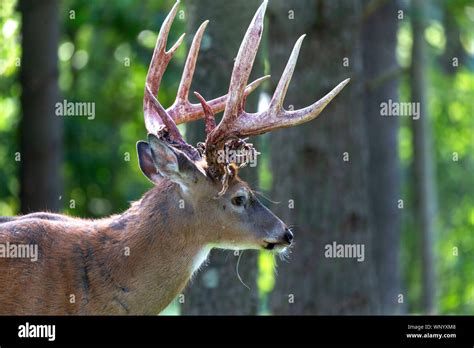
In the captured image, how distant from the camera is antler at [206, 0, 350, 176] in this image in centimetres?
904

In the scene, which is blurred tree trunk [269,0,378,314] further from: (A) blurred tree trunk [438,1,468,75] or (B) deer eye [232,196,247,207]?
(A) blurred tree trunk [438,1,468,75]

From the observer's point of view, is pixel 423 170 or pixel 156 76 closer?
pixel 156 76

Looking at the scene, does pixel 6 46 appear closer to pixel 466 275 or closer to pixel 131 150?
pixel 131 150

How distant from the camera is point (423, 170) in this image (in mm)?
21359

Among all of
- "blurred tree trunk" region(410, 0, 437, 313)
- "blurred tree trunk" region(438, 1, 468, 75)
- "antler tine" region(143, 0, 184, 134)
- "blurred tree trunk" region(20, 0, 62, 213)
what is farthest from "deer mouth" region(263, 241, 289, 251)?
"blurred tree trunk" region(438, 1, 468, 75)

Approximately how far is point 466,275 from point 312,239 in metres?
16.5

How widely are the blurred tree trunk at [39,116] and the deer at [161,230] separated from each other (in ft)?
26.5

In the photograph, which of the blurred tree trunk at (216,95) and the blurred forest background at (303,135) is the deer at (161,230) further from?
the blurred forest background at (303,135)

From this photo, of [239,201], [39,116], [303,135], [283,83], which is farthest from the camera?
[39,116]
